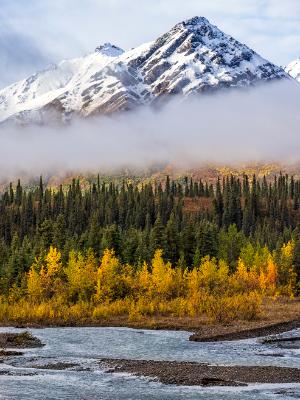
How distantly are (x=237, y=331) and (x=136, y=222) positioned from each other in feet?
448

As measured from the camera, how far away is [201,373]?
3972cm

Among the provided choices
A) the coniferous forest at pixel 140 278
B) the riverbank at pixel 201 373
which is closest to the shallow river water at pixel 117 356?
A: the riverbank at pixel 201 373

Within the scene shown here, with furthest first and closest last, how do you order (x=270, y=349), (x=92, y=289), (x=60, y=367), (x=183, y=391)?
(x=92, y=289)
(x=270, y=349)
(x=60, y=367)
(x=183, y=391)

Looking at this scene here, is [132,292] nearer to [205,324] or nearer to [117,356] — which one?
[205,324]

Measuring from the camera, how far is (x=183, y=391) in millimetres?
35125

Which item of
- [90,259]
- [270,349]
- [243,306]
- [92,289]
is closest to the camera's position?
[270,349]

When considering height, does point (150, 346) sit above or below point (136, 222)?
below

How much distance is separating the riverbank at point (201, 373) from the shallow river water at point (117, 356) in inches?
43.9

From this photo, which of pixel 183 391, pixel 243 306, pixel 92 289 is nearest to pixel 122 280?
pixel 92 289

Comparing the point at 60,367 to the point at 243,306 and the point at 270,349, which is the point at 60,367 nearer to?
the point at 270,349

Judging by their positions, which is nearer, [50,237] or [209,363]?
[209,363]

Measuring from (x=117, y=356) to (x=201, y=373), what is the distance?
1067 centimetres

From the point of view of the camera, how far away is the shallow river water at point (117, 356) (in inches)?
1341

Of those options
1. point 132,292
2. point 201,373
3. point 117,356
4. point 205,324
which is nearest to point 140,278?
point 132,292
